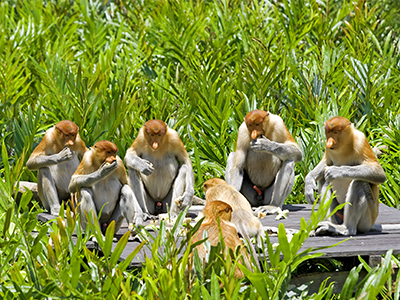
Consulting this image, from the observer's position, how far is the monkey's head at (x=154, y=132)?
4.52 metres

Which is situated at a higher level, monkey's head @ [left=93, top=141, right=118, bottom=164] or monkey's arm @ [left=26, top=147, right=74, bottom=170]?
monkey's head @ [left=93, top=141, right=118, bottom=164]

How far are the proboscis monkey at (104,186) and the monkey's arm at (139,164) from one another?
0.54 m

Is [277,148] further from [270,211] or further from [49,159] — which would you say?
[49,159]

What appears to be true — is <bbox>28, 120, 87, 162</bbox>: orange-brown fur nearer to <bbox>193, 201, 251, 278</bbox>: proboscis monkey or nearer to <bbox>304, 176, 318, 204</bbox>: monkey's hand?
<bbox>193, 201, 251, 278</bbox>: proboscis monkey

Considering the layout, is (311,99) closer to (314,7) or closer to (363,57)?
(363,57)

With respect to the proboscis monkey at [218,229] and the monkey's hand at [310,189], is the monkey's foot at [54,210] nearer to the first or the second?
the proboscis monkey at [218,229]

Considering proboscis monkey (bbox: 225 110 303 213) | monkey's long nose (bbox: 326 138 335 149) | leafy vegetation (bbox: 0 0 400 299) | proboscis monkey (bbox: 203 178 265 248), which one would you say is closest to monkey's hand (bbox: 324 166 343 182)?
monkey's long nose (bbox: 326 138 335 149)

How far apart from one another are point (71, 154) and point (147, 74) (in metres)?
3.14

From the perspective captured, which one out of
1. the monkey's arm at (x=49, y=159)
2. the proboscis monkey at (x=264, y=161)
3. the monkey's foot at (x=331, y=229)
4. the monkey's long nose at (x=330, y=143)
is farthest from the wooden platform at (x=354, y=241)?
the monkey's long nose at (x=330, y=143)

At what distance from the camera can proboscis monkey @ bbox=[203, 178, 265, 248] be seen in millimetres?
3625

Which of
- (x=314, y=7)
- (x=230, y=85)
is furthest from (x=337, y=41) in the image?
(x=230, y=85)

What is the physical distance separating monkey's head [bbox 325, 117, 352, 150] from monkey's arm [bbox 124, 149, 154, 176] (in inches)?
54.4

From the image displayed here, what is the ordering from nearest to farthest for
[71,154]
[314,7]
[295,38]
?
[71,154] → [295,38] → [314,7]

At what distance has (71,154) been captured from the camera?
14.5 feet
